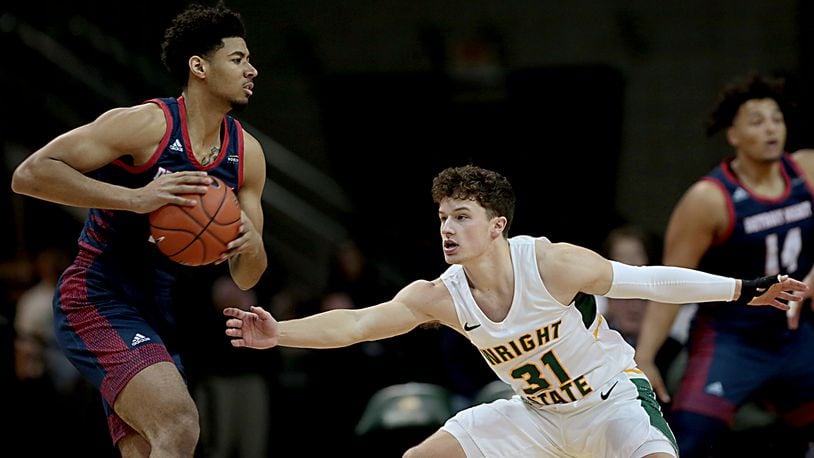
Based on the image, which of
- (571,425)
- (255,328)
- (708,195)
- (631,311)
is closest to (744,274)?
(708,195)

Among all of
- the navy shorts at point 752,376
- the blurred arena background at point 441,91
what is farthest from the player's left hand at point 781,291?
the blurred arena background at point 441,91

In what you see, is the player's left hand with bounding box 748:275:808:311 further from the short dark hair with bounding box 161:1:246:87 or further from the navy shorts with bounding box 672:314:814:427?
→ the short dark hair with bounding box 161:1:246:87

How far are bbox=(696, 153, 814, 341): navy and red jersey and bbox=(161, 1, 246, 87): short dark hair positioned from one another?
8.62 feet

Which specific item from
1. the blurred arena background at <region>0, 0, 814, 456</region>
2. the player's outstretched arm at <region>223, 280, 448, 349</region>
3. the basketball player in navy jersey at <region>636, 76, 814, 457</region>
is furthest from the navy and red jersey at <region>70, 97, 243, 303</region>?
the blurred arena background at <region>0, 0, 814, 456</region>

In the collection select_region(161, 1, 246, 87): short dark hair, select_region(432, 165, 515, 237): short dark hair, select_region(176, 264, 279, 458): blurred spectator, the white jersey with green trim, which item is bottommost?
select_region(176, 264, 279, 458): blurred spectator

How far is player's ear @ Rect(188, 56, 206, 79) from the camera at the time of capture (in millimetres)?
4797

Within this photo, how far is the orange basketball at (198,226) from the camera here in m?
4.47

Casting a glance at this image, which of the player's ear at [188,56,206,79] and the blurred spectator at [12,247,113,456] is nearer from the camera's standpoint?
the player's ear at [188,56,206,79]

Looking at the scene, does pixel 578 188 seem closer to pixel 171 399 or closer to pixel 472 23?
pixel 472 23

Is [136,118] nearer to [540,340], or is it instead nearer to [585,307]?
[540,340]

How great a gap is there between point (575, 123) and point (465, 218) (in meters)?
6.10

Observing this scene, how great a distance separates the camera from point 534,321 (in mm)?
4746

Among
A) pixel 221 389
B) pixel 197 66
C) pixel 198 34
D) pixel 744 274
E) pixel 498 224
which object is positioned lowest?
pixel 221 389

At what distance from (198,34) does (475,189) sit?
128cm
